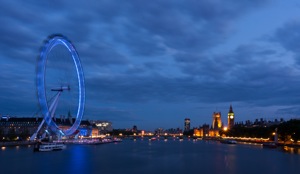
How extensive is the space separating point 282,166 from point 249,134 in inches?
3266

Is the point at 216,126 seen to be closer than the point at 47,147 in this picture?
No

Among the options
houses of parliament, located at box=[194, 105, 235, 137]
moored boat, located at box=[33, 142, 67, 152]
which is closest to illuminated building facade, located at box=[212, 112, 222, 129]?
houses of parliament, located at box=[194, 105, 235, 137]

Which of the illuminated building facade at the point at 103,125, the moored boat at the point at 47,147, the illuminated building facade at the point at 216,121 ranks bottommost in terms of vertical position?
the moored boat at the point at 47,147

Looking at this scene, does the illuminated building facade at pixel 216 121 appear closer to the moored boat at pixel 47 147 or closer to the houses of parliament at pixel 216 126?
the houses of parliament at pixel 216 126

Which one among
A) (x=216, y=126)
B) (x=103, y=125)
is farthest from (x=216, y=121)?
(x=103, y=125)

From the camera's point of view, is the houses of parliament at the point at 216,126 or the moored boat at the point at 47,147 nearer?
the moored boat at the point at 47,147

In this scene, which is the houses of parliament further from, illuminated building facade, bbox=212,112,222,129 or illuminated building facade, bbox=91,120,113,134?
illuminated building facade, bbox=91,120,113,134

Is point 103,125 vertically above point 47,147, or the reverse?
point 103,125

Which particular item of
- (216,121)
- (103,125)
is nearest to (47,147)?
(103,125)

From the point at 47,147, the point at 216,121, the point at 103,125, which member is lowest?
the point at 47,147

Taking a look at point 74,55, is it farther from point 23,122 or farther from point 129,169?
point 23,122

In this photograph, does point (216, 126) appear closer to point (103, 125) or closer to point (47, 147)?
point (103, 125)

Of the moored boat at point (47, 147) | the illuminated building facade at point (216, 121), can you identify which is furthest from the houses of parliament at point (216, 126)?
the moored boat at point (47, 147)

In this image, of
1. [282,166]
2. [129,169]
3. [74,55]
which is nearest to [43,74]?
[74,55]
